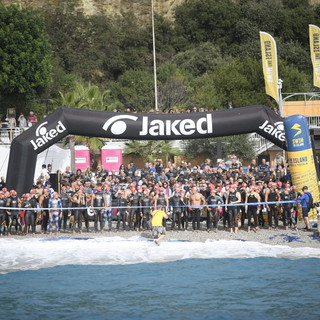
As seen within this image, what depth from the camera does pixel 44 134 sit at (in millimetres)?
22766

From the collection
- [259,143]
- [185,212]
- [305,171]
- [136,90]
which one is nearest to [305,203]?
[305,171]

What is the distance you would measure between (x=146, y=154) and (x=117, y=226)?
1213cm

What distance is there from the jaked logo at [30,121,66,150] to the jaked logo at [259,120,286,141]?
7171mm

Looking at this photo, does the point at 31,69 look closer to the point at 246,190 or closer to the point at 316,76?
the point at 316,76

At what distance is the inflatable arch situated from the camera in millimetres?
22734

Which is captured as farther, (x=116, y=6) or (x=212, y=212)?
(x=116, y=6)

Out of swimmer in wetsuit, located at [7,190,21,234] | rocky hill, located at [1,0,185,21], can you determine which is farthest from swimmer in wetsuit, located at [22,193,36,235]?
rocky hill, located at [1,0,185,21]

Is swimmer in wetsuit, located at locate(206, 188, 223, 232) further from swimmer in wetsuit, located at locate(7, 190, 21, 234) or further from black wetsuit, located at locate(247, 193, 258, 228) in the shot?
swimmer in wetsuit, located at locate(7, 190, 21, 234)

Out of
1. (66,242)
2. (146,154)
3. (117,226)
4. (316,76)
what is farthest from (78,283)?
(316,76)

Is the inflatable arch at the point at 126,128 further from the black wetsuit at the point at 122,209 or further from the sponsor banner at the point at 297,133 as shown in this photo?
the black wetsuit at the point at 122,209

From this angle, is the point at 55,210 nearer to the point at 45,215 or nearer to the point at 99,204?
the point at 45,215

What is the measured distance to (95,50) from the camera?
6278 centimetres

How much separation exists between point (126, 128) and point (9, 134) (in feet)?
47.4

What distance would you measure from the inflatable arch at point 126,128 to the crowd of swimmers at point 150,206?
1.05 metres
